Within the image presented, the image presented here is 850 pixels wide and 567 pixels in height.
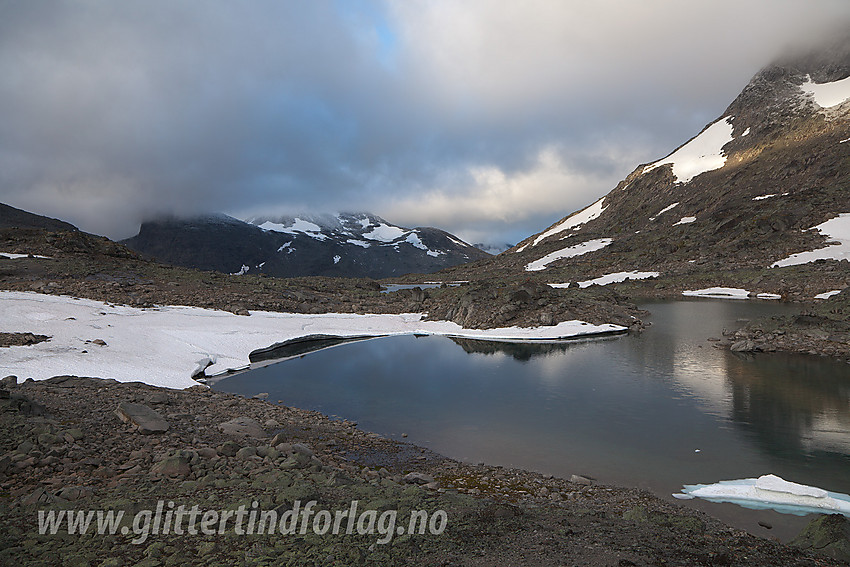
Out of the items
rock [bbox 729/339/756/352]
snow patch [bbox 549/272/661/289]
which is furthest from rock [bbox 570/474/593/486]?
snow patch [bbox 549/272/661/289]

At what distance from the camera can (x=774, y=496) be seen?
11.6 meters

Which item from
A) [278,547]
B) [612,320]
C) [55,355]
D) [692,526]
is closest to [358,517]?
[278,547]

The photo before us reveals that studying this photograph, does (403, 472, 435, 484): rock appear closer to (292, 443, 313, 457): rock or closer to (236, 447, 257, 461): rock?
(292, 443, 313, 457): rock

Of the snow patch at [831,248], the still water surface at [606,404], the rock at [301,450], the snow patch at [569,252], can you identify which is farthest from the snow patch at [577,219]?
the rock at [301,450]

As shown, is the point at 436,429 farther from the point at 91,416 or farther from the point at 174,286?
the point at 174,286

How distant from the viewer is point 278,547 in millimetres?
6777

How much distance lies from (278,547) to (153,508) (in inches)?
109

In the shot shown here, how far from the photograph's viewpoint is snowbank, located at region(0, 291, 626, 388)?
2188cm

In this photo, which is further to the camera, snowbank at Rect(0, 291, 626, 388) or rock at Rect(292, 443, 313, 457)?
snowbank at Rect(0, 291, 626, 388)

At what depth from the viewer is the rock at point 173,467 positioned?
9602mm

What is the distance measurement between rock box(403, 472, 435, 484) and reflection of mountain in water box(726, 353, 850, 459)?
465 inches

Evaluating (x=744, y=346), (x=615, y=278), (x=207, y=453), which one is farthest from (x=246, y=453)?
(x=615, y=278)

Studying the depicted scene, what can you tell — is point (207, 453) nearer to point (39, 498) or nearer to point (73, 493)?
point (73, 493)

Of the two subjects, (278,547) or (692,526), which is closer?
(278,547)
